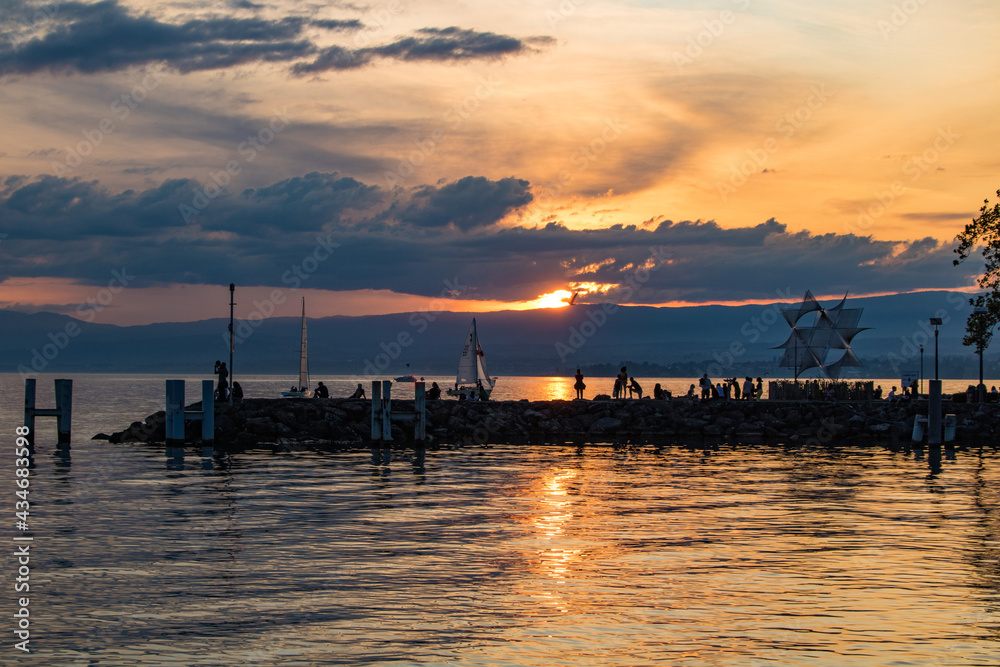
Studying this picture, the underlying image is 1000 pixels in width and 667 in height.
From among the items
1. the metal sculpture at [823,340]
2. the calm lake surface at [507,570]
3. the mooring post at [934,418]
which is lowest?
the calm lake surface at [507,570]

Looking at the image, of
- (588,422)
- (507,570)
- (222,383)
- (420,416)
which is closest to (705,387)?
(588,422)

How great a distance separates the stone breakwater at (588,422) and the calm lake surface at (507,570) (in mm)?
16340

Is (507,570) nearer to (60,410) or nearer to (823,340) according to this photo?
(60,410)

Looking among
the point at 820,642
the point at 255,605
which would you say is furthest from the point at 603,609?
the point at 255,605

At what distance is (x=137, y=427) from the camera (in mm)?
49219

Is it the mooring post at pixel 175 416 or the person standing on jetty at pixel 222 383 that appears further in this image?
the person standing on jetty at pixel 222 383

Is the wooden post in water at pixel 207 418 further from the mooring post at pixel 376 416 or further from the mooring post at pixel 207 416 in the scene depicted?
the mooring post at pixel 376 416

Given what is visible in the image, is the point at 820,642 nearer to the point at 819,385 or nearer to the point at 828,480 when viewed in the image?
the point at 828,480

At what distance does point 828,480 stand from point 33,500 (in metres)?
25.1

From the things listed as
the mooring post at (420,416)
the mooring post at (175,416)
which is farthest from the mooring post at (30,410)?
the mooring post at (420,416)

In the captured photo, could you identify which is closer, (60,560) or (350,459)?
(60,560)

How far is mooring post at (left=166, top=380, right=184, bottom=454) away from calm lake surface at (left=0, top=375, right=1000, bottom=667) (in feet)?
30.6

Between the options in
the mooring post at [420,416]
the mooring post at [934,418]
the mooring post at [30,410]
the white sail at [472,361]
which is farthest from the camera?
the white sail at [472,361]

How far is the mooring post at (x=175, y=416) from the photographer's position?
41281 mm
